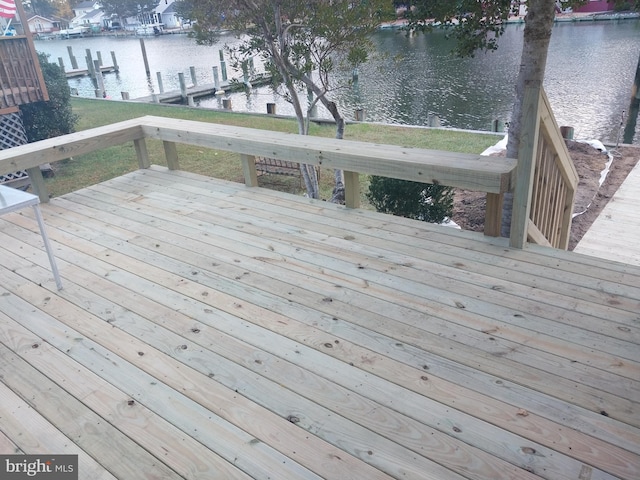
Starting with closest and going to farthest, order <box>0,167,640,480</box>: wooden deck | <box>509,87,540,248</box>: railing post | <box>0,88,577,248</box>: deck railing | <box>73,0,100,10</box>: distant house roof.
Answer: <box>0,167,640,480</box>: wooden deck
<box>509,87,540,248</box>: railing post
<box>0,88,577,248</box>: deck railing
<box>73,0,100,10</box>: distant house roof

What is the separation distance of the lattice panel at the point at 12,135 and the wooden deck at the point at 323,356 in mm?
4825

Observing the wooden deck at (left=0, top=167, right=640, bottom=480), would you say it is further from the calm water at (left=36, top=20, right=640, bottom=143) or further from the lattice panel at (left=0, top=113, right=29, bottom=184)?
the lattice panel at (left=0, top=113, right=29, bottom=184)

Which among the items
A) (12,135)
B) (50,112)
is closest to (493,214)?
(12,135)

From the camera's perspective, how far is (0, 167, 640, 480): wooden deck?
1.69 metres

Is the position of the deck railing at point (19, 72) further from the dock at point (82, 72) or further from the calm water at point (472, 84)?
the dock at point (82, 72)

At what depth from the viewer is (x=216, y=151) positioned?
9.09m

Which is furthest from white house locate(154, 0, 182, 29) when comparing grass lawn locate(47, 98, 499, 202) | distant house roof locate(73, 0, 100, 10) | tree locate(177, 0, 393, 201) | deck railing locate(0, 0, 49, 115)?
tree locate(177, 0, 393, 201)

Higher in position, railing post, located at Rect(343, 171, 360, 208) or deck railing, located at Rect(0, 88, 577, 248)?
deck railing, located at Rect(0, 88, 577, 248)

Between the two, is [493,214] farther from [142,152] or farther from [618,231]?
[142,152]

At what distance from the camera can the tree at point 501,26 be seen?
3793 millimetres

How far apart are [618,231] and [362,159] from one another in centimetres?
392

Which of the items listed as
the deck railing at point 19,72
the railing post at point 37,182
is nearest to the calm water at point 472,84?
the railing post at point 37,182

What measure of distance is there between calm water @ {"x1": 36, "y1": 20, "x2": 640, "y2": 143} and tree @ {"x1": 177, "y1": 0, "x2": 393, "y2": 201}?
88 cm

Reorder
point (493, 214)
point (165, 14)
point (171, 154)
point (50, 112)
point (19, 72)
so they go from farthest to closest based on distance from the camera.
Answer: point (165, 14)
point (50, 112)
point (19, 72)
point (171, 154)
point (493, 214)
